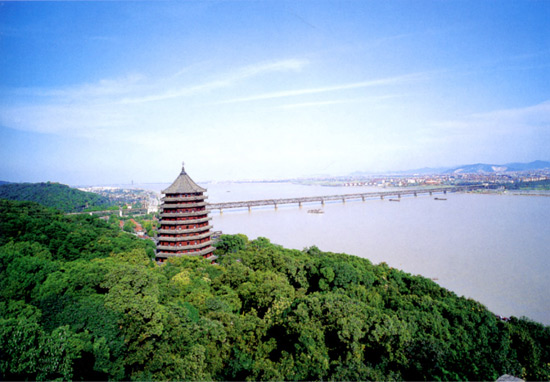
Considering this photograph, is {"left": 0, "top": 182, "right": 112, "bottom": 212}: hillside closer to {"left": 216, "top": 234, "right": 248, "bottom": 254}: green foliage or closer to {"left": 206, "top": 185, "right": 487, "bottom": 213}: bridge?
{"left": 206, "top": 185, "right": 487, "bottom": 213}: bridge

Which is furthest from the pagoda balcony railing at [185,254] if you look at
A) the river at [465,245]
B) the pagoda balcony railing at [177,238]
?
the river at [465,245]

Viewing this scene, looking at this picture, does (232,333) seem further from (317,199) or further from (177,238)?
(317,199)

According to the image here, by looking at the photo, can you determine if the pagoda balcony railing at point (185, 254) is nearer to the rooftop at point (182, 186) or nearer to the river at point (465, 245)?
the rooftop at point (182, 186)

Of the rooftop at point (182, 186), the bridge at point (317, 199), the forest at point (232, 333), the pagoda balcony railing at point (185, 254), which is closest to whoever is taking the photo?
the forest at point (232, 333)

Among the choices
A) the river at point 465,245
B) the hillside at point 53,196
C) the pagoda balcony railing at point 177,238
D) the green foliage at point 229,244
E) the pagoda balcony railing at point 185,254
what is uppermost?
the hillside at point 53,196

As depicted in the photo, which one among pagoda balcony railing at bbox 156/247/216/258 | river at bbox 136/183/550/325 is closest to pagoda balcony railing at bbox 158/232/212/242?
pagoda balcony railing at bbox 156/247/216/258

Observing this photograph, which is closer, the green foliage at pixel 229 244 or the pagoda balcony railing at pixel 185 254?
the pagoda balcony railing at pixel 185 254
